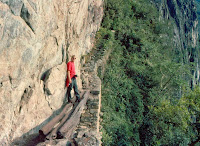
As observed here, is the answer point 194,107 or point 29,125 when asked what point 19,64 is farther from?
point 194,107

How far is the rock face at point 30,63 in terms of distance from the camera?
346cm

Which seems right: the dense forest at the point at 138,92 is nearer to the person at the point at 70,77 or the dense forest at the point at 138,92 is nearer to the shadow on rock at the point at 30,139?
the person at the point at 70,77

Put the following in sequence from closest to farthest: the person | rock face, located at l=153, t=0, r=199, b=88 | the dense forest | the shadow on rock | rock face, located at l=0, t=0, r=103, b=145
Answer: rock face, located at l=0, t=0, r=103, b=145 < the shadow on rock < the person < the dense forest < rock face, located at l=153, t=0, r=199, b=88

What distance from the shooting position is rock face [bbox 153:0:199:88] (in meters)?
33.1

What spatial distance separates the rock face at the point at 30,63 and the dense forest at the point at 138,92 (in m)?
3.18

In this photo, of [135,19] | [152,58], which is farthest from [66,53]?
[135,19]

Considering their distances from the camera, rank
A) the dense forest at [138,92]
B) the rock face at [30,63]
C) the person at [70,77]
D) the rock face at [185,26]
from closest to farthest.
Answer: the rock face at [30,63]
the person at [70,77]
the dense forest at [138,92]
the rock face at [185,26]

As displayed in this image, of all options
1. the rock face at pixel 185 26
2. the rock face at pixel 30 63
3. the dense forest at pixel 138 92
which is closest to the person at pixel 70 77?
the rock face at pixel 30 63

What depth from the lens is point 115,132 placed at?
788 centimetres

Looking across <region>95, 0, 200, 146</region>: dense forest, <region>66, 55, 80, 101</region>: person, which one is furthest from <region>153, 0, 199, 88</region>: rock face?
<region>66, 55, 80, 101</region>: person

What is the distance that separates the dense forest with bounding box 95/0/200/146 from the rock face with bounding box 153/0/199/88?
704 inches

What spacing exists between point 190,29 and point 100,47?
Answer: 37.2 meters

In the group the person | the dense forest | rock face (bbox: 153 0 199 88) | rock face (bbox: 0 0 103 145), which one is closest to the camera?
rock face (bbox: 0 0 103 145)

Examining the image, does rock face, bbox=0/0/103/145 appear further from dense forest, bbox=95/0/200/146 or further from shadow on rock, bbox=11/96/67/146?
dense forest, bbox=95/0/200/146
